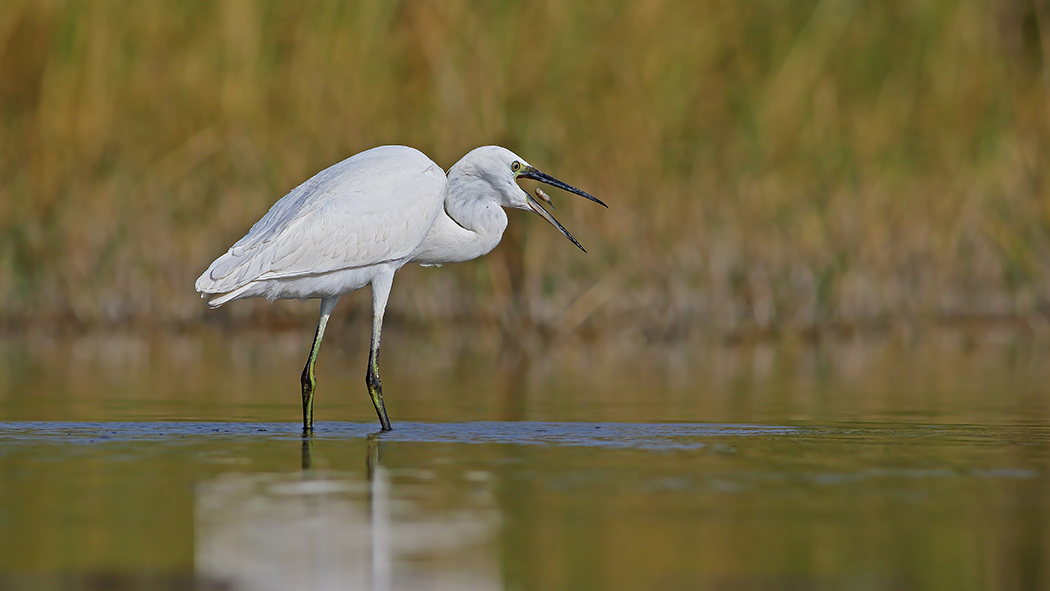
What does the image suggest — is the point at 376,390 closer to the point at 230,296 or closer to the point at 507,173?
the point at 230,296

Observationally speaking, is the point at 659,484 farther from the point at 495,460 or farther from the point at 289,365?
the point at 289,365

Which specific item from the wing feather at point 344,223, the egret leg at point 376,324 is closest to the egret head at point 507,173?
the wing feather at point 344,223

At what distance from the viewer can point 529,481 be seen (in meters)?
5.83

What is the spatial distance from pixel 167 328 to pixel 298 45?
2800 mm

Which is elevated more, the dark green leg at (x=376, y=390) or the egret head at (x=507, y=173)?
the egret head at (x=507, y=173)

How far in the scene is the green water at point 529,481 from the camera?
4.33 meters

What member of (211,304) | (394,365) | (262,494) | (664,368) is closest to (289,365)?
(394,365)

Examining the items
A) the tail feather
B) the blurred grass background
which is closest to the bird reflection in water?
the tail feather

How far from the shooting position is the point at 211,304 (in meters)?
7.75

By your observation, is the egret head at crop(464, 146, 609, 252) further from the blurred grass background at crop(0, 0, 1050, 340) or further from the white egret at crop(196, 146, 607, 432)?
the blurred grass background at crop(0, 0, 1050, 340)

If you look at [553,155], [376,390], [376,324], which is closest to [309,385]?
[376,390]

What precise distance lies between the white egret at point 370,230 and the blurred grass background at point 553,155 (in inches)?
183

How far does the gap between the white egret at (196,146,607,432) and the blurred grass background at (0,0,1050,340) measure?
4647 millimetres

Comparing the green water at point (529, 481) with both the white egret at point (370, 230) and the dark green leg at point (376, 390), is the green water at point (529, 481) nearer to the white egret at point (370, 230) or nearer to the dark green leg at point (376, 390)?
the dark green leg at point (376, 390)
